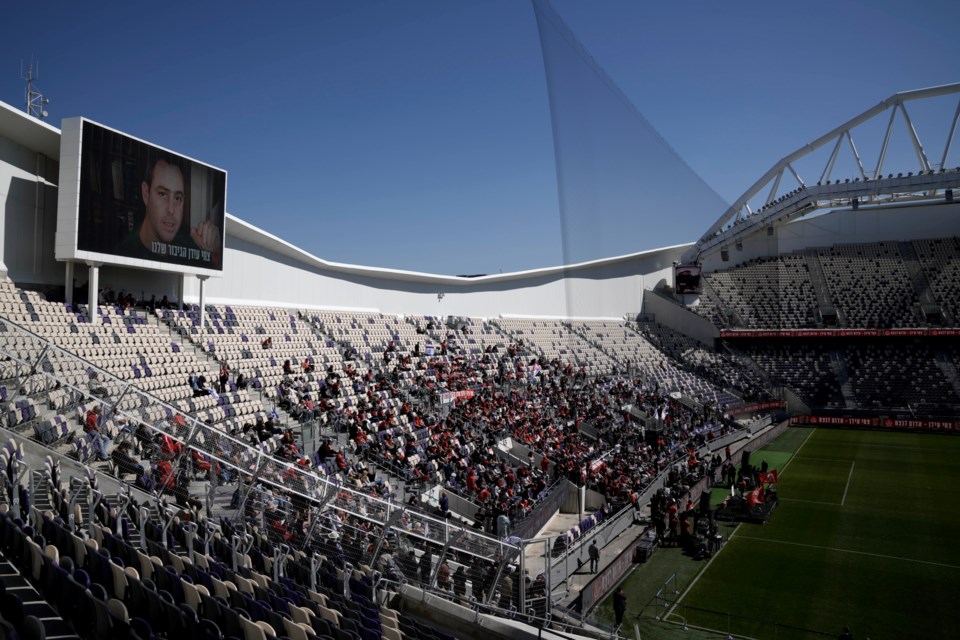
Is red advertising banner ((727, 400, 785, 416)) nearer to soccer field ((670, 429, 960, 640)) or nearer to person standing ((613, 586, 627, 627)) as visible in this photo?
soccer field ((670, 429, 960, 640))

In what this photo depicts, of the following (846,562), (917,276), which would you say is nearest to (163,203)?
(846,562)

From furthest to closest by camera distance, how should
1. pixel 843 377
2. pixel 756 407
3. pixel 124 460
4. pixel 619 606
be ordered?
pixel 843 377 → pixel 756 407 → pixel 619 606 → pixel 124 460

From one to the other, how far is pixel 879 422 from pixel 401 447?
31694 mm

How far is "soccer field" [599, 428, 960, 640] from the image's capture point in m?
12.7

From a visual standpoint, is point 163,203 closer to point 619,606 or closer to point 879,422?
point 619,606

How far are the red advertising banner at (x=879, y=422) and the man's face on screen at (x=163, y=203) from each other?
116ft

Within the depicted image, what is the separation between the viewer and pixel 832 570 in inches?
613

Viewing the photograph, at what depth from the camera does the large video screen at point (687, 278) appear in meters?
49.5

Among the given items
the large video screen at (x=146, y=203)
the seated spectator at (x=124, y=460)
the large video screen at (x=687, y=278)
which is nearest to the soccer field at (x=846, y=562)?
the seated spectator at (x=124, y=460)

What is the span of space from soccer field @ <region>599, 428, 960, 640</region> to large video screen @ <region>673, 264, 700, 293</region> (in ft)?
81.9

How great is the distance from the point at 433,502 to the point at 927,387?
Answer: 36.1m

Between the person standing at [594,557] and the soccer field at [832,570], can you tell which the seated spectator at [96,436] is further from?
the person standing at [594,557]

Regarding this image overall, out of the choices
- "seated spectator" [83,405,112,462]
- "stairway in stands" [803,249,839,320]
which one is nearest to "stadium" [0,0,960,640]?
"seated spectator" [83,405,112,462]

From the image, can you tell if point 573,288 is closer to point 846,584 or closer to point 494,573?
point 494,573
